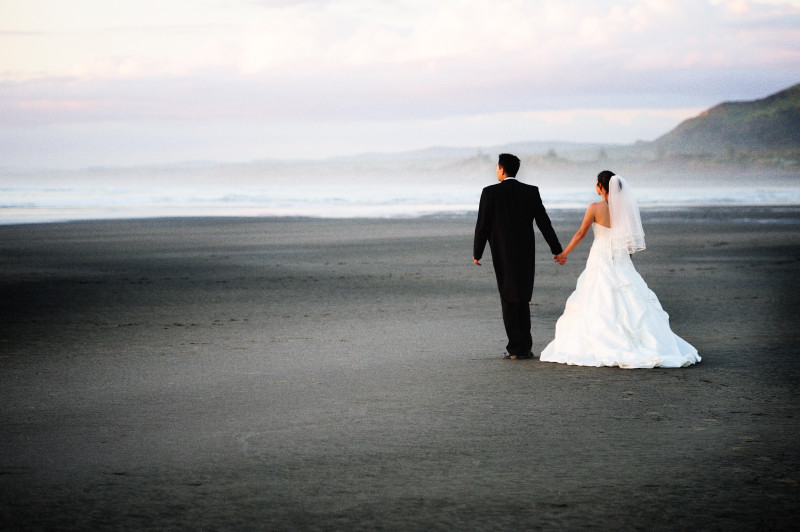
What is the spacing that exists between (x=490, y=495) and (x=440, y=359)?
4.32 meters

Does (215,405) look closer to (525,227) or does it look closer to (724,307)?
(525,227)

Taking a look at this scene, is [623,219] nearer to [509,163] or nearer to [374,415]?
[509,163]

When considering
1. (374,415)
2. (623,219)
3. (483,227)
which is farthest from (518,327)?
(374,415)

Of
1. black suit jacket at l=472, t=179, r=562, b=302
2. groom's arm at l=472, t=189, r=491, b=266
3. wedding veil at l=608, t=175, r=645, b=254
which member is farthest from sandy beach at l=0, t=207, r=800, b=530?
wedding veil at l=608, t=175, r=645, b=254

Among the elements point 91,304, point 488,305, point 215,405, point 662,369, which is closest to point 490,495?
point 215,405

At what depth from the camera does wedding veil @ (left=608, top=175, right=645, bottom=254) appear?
31.6 feet

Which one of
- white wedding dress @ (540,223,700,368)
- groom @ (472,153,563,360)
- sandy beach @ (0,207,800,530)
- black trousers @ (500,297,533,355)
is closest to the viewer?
sandy beach @ (0,207,800,530)

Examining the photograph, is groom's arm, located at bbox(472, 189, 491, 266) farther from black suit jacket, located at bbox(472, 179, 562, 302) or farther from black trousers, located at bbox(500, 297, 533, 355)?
black trousers, located at bbox(500, 297, 533, 355)

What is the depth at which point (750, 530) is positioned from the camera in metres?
4.51

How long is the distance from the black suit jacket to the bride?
1.48ft

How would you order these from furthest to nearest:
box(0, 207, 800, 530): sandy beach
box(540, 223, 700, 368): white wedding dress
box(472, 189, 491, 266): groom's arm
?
box(472, 189, 491, 266): groom's arm < box(540, 223, 700, 368): white wedding dress < box(0, 207, 800, 530): sandy beach

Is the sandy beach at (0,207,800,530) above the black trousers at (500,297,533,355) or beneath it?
beneath

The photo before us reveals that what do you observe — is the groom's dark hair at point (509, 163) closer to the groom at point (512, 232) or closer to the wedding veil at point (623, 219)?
the groom at point (512, 232)

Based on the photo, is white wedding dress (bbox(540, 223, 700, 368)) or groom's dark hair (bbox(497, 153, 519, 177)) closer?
white wedding dress (bbox(540, 223, 700, 368))
